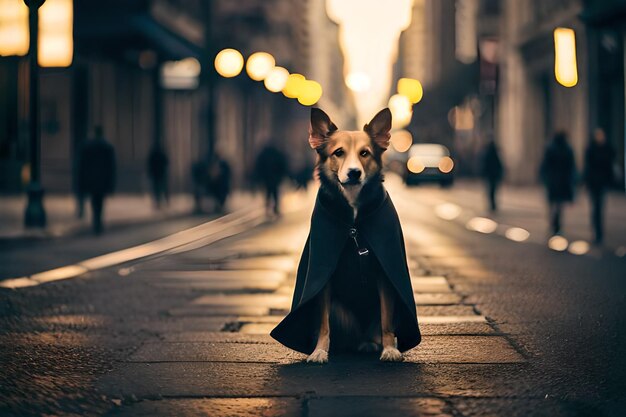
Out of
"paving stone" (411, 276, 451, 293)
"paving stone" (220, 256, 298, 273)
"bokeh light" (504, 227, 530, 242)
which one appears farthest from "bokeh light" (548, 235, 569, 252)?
"paving stone" (411, 276, 451, 293)

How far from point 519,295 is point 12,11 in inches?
890

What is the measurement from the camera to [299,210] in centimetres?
2669

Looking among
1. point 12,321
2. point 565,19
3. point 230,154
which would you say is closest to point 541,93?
point 565,19

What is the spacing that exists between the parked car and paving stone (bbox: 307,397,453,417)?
1560 inches

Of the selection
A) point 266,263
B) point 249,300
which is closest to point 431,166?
point 266,263

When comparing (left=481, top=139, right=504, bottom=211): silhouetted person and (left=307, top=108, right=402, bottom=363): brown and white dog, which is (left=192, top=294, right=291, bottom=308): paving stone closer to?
(left=307, top=108, right=402, bottom=363): brown and white dog

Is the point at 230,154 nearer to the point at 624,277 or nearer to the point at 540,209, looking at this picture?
the point at 540,209

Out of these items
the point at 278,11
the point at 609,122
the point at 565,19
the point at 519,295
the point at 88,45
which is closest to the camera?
the point at 519,295

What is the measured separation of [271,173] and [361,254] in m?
18.8

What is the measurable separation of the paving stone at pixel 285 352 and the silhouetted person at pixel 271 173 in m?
17.6

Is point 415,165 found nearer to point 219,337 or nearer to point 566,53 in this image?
point 566,53

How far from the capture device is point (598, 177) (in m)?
15.3

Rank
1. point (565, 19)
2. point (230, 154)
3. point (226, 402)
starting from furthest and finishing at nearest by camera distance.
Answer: point (230, 154), point (565, 19), point (226, 402)

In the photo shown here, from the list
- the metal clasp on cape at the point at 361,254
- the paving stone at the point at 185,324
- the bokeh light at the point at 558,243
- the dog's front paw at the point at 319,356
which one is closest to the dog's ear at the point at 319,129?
the metal clasp on cape at the point at 361,254
